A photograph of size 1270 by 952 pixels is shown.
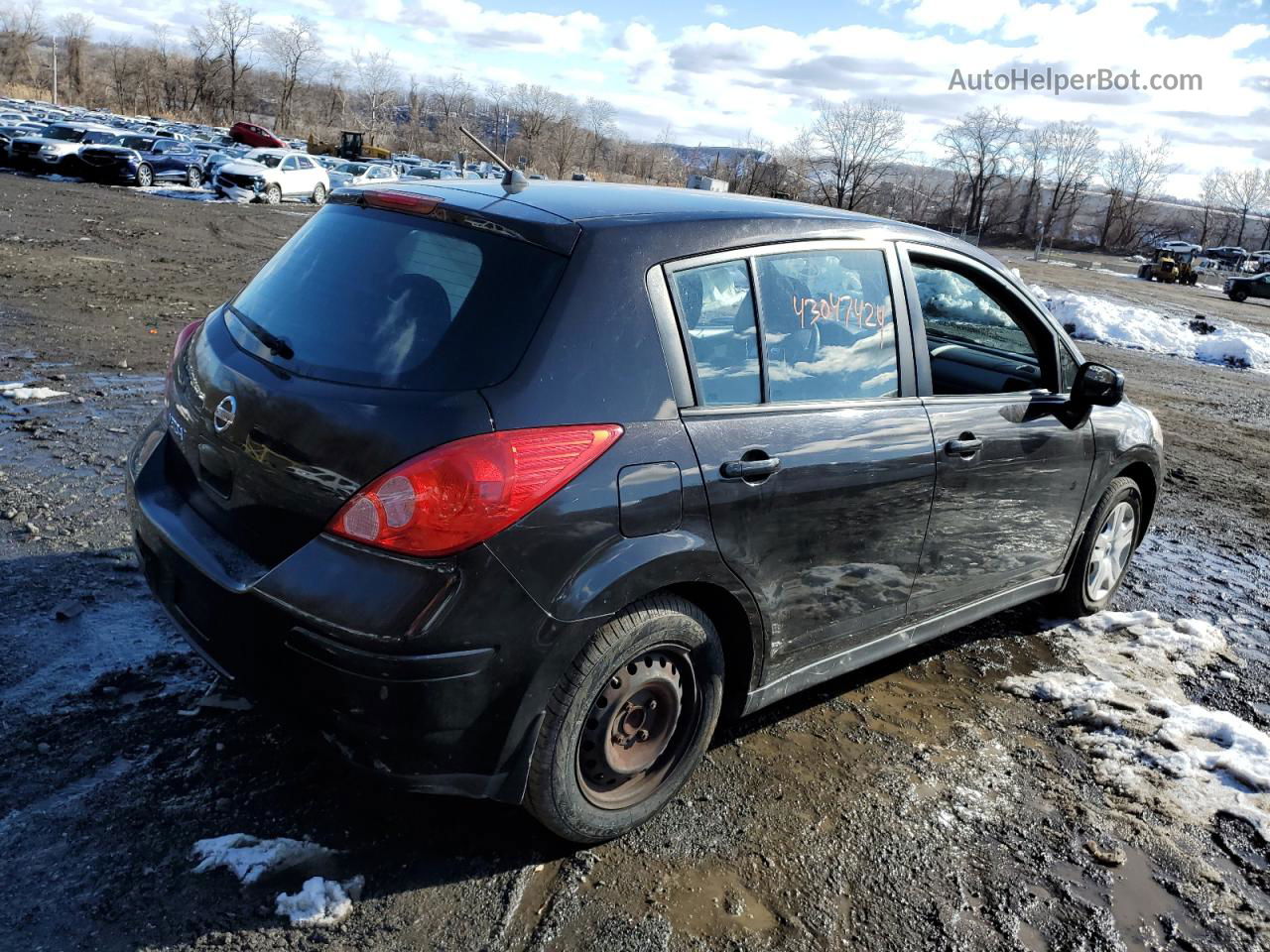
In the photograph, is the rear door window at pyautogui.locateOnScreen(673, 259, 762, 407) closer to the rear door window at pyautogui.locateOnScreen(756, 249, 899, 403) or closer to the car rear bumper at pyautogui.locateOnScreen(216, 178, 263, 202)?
the rear door window at pyautogui.locateOnScreen(756, 249, 899, 403)

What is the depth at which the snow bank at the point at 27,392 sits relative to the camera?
6.57 metres

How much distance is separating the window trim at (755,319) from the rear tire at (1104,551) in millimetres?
A: 1809

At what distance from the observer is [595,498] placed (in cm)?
245

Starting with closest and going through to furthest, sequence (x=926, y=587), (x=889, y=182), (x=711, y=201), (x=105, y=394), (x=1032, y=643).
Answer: (x=711, y=201)
(x=926, y=587)
(x=1032, y=643)
(x=105, y=394)
(x=889, y=182)

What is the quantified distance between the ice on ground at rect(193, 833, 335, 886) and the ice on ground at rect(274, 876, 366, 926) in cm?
10

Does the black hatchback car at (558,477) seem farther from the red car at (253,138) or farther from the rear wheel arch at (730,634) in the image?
the red car at (253,138)

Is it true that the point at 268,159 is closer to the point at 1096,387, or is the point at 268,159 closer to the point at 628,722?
the point at 1096,387

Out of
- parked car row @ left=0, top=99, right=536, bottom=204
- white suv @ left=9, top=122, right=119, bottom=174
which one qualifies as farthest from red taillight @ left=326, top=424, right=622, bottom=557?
white suv @ left=9, top=122, right=119, bottom=174

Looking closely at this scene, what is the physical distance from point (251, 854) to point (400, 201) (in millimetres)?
1934

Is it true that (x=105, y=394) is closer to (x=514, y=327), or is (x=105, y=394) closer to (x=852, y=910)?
(x=514, y=327)

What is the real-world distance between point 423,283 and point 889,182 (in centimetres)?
7595

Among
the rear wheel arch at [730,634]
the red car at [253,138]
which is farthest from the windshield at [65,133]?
the rear wheel arch at [730,634]

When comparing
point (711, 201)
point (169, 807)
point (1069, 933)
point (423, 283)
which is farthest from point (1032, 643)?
point (169, 807)

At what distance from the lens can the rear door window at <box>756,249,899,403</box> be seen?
10.00 feet
